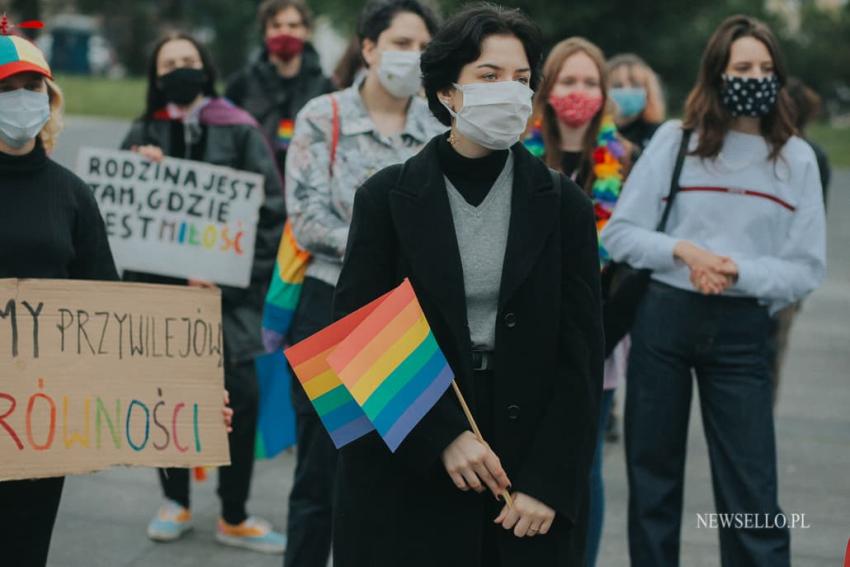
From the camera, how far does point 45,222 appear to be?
3.63 m

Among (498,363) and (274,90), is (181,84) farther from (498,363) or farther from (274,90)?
(498,363)

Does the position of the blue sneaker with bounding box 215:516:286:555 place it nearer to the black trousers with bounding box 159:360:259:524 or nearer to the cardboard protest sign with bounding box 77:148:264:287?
the black trousers with bounding box 159:360:259:524

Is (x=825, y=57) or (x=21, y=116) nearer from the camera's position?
(x=21, y=116)

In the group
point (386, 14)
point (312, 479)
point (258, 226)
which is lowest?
point (312, 479)

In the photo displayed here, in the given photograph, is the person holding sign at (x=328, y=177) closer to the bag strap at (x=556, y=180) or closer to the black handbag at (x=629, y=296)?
Result: the black handbag at (x=629, y=296)

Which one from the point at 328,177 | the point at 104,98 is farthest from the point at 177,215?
the point at 104,98

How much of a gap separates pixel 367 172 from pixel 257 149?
1.30m

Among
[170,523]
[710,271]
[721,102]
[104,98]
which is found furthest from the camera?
[104,98]

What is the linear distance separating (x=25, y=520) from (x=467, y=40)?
1748mm

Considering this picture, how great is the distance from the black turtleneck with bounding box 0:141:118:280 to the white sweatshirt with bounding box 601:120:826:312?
6.32ft

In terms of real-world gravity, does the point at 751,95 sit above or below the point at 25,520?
above

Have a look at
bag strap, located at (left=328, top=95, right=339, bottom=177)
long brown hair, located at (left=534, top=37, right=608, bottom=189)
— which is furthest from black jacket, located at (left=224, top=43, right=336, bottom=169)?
bag strap, located at (left=328, top=95, right=339, bottom=177)

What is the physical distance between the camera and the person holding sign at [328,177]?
4.66 meters

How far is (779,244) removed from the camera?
4648 millimetres
